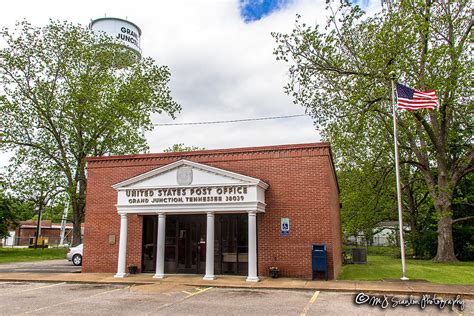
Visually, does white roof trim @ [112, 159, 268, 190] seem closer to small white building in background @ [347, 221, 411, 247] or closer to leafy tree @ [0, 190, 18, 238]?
leafy tree @ [0, 190, 18, 238]

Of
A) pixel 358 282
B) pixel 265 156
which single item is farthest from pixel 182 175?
pixel 358 282

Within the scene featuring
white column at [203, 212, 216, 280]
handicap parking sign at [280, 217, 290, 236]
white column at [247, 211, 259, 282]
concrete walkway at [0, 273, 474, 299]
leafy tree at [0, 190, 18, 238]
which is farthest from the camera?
leafy tree at [0, 190, 18, 238]

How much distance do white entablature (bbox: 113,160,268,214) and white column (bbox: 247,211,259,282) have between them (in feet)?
1.25

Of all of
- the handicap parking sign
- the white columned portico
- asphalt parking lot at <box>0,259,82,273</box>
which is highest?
the white columned portico

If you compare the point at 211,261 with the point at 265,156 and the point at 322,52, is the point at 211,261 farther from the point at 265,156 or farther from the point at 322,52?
the point at 322,52

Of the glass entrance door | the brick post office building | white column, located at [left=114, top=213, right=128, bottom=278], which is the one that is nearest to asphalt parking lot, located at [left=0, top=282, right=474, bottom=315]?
white column, located at [left=114, top=213, right=128, bottom=278]

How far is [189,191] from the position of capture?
633 inches

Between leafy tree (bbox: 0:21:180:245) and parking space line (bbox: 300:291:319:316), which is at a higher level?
leafy tree (bbox: 0:21:180:245)

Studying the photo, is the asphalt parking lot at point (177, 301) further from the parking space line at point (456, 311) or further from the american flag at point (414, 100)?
the american flag at point (414, 100)

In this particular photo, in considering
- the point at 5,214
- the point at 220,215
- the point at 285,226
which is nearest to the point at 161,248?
the point at 220,215

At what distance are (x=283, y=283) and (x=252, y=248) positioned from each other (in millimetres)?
1717

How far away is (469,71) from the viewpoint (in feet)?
67.8

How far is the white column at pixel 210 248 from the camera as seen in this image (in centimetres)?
1531

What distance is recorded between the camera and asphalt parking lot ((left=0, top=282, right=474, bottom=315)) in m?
9.82
